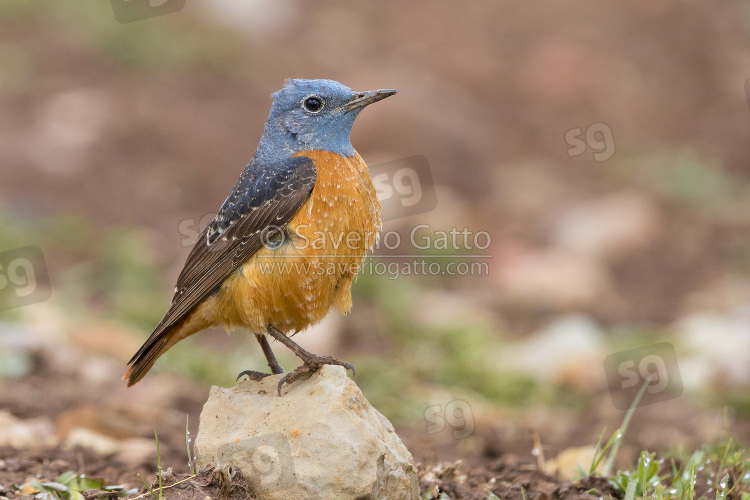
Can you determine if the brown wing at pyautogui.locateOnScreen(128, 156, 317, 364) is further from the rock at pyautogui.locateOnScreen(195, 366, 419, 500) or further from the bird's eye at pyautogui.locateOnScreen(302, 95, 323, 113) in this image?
the rock at pyautogui.locateOnScreen(195, 366, 419, 500)

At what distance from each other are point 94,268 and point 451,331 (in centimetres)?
454

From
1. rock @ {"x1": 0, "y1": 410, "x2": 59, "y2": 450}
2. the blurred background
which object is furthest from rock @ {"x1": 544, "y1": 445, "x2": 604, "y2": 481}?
rock @ {"x1": 0, "y1": 410, "x2": 59, "y2": 450}

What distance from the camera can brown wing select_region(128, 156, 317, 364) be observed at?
221 inches

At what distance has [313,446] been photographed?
464 centimetres

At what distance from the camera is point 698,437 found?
7.33 meters

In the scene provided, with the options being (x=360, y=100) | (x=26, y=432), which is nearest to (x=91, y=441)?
(x=26, y=432)

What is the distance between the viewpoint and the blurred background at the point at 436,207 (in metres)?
8.12

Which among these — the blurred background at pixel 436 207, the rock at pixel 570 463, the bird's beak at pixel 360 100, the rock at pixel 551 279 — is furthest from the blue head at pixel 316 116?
the rock at pixel 551 279

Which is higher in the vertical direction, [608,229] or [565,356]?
[608,229]

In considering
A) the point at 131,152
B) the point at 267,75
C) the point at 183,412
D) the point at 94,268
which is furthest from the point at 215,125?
the point at 183,412

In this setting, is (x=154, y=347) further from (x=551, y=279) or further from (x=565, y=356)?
(x=551, y=279)

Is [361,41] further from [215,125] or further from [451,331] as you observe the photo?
[451,331]

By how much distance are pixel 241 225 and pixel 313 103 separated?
3.16 feet

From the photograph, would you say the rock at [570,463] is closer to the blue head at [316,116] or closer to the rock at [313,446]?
the rock at [313,446]
